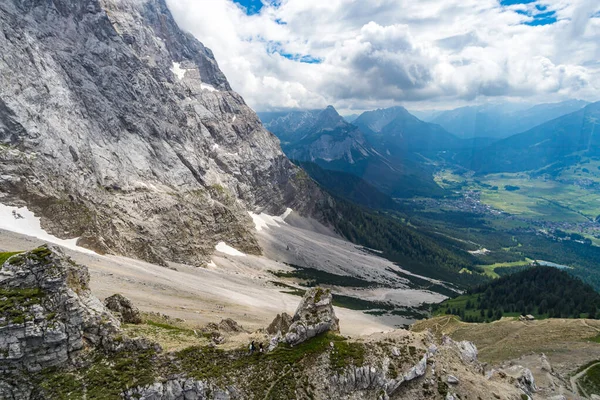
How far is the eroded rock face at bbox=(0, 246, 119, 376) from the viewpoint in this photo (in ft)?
93.6

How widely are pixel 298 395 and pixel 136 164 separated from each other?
154 metres

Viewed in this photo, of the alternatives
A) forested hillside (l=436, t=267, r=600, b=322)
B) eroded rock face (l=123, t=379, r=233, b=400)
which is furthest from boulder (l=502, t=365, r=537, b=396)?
forested hillside (l=436, t=267, r=600, b=322)

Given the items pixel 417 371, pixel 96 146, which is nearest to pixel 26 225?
pixel 96 146

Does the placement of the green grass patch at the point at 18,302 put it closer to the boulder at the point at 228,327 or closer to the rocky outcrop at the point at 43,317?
the rocky outcrop at the point at 43,317

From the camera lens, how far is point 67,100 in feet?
475

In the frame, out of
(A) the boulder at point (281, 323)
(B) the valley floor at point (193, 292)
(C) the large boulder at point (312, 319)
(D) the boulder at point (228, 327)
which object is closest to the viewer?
(C) the large boulder at point (312, 319)

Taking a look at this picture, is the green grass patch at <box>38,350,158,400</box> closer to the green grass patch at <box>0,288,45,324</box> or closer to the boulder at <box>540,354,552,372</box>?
the green grass patch at <box>0,288,45,324</box>

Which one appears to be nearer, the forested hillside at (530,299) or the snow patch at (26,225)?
the snow patch at (26,225)

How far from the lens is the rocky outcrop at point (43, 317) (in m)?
28.4

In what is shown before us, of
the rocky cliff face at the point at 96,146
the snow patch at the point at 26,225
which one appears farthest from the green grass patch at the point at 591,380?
the rocky cliff face at the point at 96,146

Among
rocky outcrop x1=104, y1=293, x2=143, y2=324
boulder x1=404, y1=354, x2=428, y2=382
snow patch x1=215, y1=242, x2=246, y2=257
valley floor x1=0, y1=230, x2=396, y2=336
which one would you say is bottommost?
valley floor x1=0, y1=230, x2=396, y2=336

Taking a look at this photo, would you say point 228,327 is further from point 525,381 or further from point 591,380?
point 591,380

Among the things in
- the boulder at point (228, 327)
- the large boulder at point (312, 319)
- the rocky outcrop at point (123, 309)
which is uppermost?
the large boulder at point (312, 319)

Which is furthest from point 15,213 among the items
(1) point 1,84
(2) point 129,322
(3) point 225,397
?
(3) point 225,397
